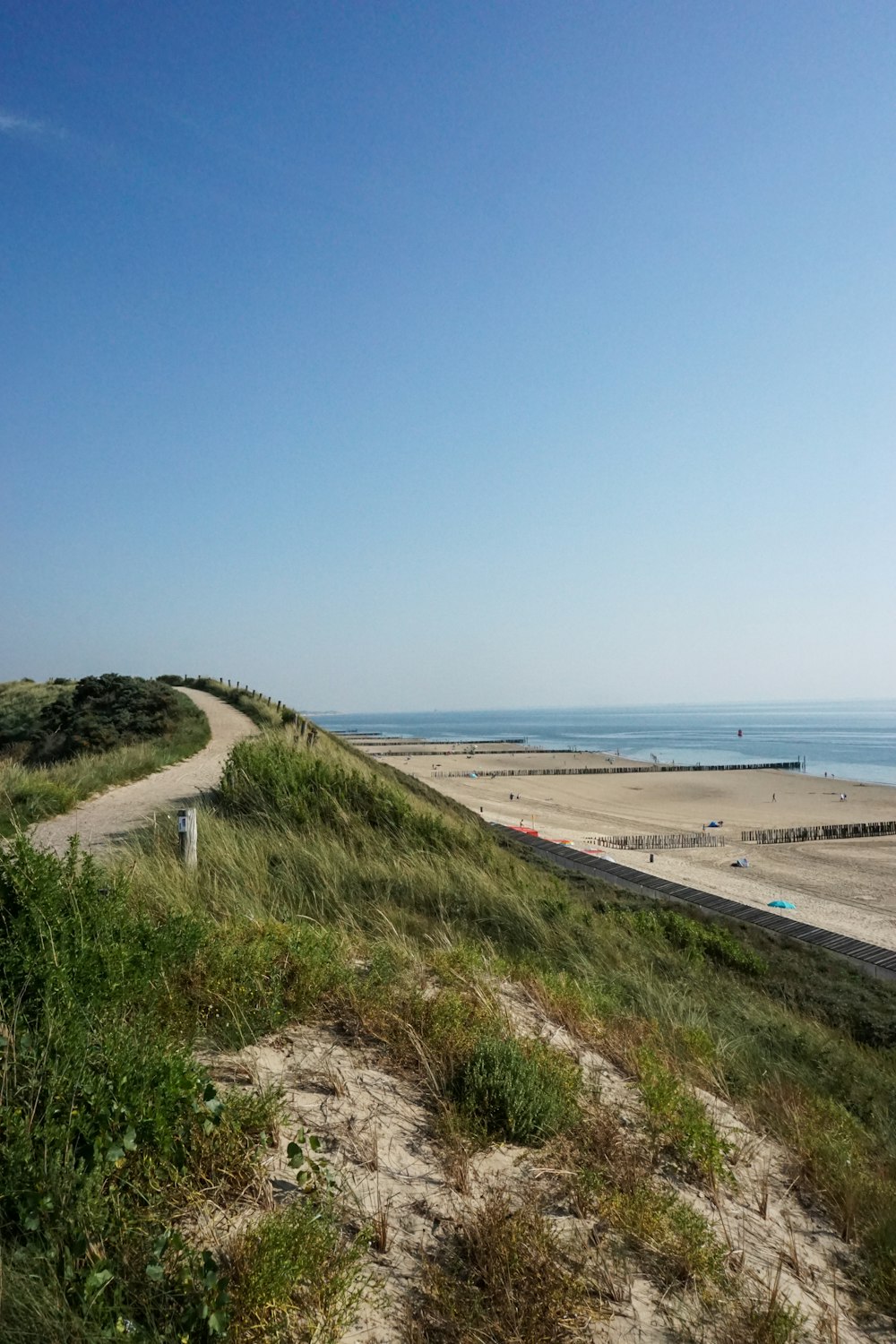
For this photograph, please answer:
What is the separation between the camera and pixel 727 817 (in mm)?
45438

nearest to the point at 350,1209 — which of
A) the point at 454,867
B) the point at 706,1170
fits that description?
the point at 706,1170

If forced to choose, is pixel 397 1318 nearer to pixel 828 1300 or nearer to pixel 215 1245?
pixel 215 1245

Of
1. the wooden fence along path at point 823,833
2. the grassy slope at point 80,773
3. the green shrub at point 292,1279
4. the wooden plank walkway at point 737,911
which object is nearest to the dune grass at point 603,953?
the wooden plank walkway at point 737,911

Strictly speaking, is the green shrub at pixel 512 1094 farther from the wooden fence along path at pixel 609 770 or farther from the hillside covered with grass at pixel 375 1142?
the wooden fence along path at pixel 609 770

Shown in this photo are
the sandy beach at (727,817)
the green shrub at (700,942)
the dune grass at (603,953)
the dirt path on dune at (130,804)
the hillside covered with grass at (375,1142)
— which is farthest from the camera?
the sandy beach at (727,817)

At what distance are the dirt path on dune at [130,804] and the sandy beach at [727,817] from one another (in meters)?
15.7

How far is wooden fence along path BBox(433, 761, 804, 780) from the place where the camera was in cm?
7038

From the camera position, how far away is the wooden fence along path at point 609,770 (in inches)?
2771

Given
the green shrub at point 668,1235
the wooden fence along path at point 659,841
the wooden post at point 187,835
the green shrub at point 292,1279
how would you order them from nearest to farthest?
1. the green shrub at point 292,1279
2. the green shrub at point 668,1235
3. the wooden post at point 187,835
4. the wooden fence along path at point 659,841

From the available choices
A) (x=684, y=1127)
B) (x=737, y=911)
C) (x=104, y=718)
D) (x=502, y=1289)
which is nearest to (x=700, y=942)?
(x=737, y=911)

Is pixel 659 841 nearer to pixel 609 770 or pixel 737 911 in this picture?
pixel 737 911

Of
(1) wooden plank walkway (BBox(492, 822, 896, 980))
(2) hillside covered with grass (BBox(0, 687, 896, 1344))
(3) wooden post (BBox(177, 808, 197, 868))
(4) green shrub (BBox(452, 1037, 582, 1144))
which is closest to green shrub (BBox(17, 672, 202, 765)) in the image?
(1) wooden plank walkway (BBox(492, 822, 896, 980))

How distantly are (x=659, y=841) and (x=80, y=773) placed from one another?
1024 inches

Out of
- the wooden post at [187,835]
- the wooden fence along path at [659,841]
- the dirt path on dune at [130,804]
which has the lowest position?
the wooden fence along path at [659,841]
